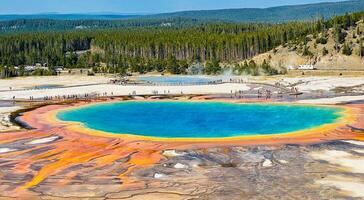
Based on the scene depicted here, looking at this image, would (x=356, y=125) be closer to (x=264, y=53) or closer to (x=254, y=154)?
(x=254, y=154)

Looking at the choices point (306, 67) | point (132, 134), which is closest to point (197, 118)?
point (132, 134)

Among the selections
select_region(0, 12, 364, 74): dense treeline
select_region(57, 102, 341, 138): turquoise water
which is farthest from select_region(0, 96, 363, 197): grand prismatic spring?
select_region(0, 12, 364, 74): dense treeline

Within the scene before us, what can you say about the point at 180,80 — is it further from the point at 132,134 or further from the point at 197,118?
the point at 132,134

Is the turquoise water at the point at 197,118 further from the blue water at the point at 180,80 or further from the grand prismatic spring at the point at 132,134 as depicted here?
the blue water at the point at 180,80

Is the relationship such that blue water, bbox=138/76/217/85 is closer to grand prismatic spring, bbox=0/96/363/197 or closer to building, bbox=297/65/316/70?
building, bbox=297/65/316/70

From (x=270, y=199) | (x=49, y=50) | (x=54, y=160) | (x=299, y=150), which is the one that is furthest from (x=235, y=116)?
(x=49, y=50)

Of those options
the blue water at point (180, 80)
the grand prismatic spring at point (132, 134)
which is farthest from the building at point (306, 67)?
the grand prismatic spring at point (132, 134)
